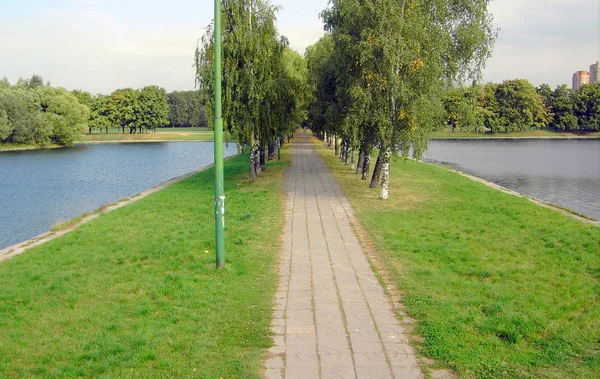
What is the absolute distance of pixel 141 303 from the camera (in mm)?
Answer: 7234

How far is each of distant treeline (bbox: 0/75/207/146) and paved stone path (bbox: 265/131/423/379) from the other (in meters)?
61.8

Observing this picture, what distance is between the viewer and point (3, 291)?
8.11 metres


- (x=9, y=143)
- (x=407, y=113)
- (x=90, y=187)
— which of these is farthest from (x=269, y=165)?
(x=9, y=143)

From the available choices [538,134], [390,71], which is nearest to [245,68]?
[390,71]

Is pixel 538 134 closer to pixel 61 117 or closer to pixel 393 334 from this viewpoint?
pixel 61 117

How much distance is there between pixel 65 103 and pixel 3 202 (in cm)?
4968

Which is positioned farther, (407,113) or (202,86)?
(202,86)

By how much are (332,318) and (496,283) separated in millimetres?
3078

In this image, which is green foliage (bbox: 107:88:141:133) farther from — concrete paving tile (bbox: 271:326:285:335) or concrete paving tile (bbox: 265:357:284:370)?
concrete paving tile (bbox: 265:357:284:370)

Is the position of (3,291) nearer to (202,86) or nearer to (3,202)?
(202,86)

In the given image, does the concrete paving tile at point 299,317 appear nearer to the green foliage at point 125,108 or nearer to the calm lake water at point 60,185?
the calm lake water at point 60,185

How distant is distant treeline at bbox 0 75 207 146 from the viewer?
63.4 meters

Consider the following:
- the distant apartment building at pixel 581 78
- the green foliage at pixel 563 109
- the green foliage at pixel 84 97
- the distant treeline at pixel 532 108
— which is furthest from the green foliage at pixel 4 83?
the distant apartment building at pixel 581 78

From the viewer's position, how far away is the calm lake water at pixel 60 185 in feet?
65.4
